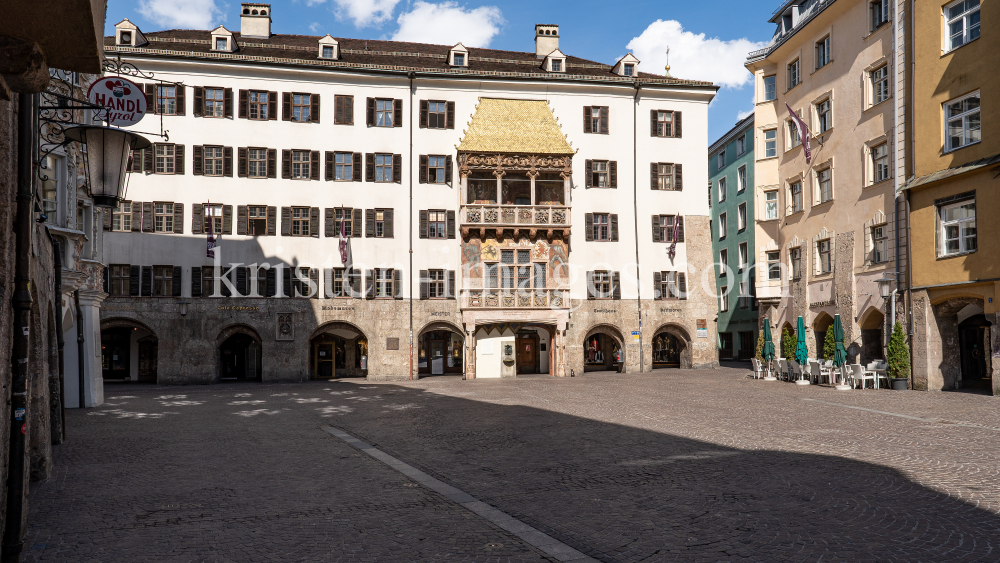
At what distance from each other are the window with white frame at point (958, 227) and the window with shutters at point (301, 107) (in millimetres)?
29560

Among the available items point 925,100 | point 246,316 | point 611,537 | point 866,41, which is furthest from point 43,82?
point 246,316

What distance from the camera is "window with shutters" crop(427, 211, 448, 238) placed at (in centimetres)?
3975

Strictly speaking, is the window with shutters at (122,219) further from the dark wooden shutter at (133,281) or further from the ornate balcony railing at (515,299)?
the ornate balcony railing at (515,299)

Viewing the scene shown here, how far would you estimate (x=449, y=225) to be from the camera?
3984cm

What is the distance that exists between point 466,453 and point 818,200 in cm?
2567

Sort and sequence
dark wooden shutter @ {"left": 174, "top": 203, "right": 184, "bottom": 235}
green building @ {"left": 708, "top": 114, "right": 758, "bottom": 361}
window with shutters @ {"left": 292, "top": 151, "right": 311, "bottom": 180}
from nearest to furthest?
1. dark wooden shutter @ {"left": 174, "top": 203, "right": 184, "bottom": 235}
2. window with shutters @ {"left": 292, "top": 151, "right": 311, "bottom": 180}
3. green building @ {"left": 708, "top": 114, "right": 758, "bottom": 361}

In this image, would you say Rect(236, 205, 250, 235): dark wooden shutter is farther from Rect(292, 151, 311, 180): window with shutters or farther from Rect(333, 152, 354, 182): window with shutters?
Rect(333, 152, 354, 182): window with shutters

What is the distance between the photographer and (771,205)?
36844 mm

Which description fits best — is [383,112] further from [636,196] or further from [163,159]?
[636,196]

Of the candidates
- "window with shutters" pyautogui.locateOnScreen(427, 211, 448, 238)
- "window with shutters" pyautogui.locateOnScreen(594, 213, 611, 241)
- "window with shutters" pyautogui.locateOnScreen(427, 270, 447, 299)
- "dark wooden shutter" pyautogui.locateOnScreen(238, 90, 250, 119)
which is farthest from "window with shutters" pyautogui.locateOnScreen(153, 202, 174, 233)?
"window with shutters" pyautogui.locateOnScreen(594, 213, 611, 241)

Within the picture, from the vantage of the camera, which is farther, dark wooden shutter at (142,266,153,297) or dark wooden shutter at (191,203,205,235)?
dark wooden shutter at (191,203,205,235)

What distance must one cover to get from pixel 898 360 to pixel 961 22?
11.7 meters

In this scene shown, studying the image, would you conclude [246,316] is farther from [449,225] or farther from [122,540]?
[122,540]

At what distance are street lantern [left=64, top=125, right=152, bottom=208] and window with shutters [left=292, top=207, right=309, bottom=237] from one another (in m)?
28.8
